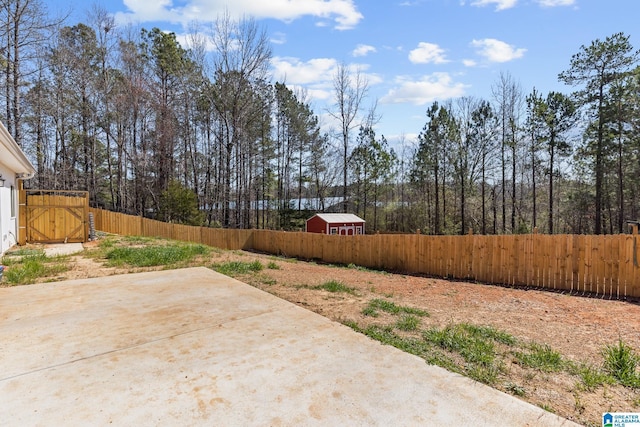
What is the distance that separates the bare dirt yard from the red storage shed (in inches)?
543

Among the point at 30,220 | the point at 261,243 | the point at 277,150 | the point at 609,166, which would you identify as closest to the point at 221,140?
the point at 277,150

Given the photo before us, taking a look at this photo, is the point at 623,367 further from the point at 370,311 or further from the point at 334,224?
the point at 334,224

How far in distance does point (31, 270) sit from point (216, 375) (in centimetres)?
600

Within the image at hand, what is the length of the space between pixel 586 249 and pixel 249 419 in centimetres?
727

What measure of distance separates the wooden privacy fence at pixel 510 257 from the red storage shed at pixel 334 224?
7.00 m

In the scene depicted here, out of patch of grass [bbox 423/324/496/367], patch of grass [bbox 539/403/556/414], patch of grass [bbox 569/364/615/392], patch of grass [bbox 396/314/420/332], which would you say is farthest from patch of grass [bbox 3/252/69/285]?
patch of grass [bbox 569/364/615/392]

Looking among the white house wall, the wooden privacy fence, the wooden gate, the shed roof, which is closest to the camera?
the wooden privacy fence

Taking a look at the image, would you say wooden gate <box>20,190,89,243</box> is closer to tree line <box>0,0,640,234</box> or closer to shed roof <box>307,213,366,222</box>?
tree line <box>0,0,640,234</box>

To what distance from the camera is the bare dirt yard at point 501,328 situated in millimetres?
2369

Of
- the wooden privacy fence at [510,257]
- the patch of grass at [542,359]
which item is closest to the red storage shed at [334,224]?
the wooden privacy fence at [510,257]

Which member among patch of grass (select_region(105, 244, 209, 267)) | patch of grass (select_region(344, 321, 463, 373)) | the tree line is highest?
the tree line

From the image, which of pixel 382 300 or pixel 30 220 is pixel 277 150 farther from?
pixel 382 300

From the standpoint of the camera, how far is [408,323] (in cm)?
373

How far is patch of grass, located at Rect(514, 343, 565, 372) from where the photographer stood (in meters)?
2.72
